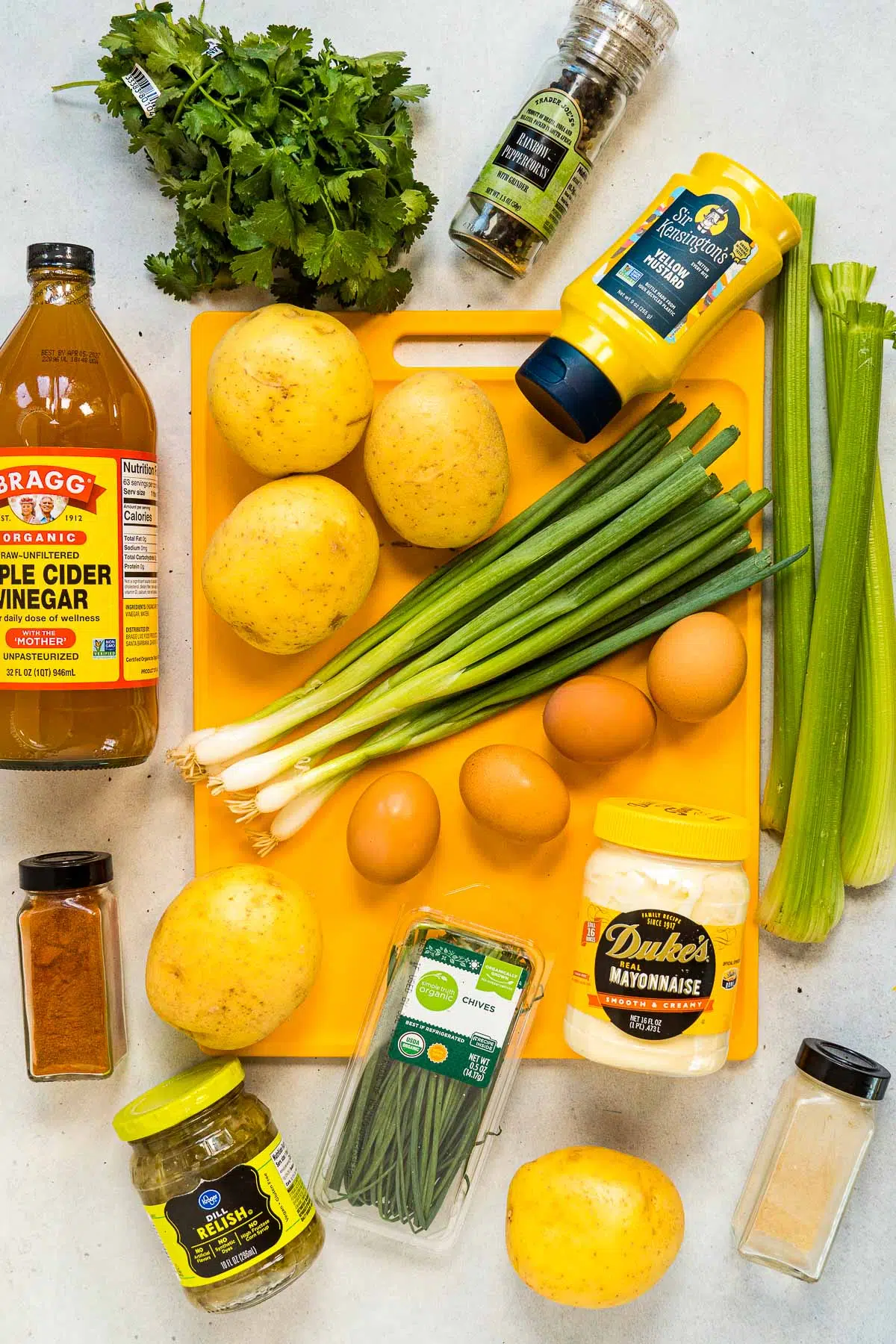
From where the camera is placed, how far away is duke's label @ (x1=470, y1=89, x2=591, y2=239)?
1122mm

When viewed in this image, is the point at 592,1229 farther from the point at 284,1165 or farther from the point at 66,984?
the point at 66,984

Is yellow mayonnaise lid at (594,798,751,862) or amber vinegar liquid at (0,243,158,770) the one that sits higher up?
amber vinegar liquid at (0,243,158,770)

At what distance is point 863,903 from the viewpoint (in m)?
1.23

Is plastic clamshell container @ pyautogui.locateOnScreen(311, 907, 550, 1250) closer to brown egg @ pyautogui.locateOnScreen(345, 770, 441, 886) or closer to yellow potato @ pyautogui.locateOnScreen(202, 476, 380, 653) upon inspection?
brown egg @ pyautogui.locateOnScreen(345, 770, 441, 886)

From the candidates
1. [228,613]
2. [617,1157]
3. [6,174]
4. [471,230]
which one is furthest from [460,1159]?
[6,174]

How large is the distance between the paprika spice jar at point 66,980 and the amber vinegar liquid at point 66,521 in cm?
17

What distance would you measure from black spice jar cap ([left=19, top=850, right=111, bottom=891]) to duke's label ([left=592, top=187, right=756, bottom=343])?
90cm

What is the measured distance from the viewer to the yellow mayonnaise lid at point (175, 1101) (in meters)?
1.08

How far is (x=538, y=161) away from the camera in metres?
1.12

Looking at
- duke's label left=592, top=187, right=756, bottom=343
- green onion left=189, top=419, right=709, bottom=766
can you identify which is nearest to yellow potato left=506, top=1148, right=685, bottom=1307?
green onion left=189, top=419, right=709, bottom=766

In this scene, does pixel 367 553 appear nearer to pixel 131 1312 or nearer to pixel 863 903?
pixel 863 903

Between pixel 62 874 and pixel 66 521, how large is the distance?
0.41 m

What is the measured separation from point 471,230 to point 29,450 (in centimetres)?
58

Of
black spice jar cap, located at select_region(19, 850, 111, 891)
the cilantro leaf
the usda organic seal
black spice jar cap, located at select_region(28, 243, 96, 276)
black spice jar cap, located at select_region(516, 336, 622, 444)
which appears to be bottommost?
the usda organic seal
